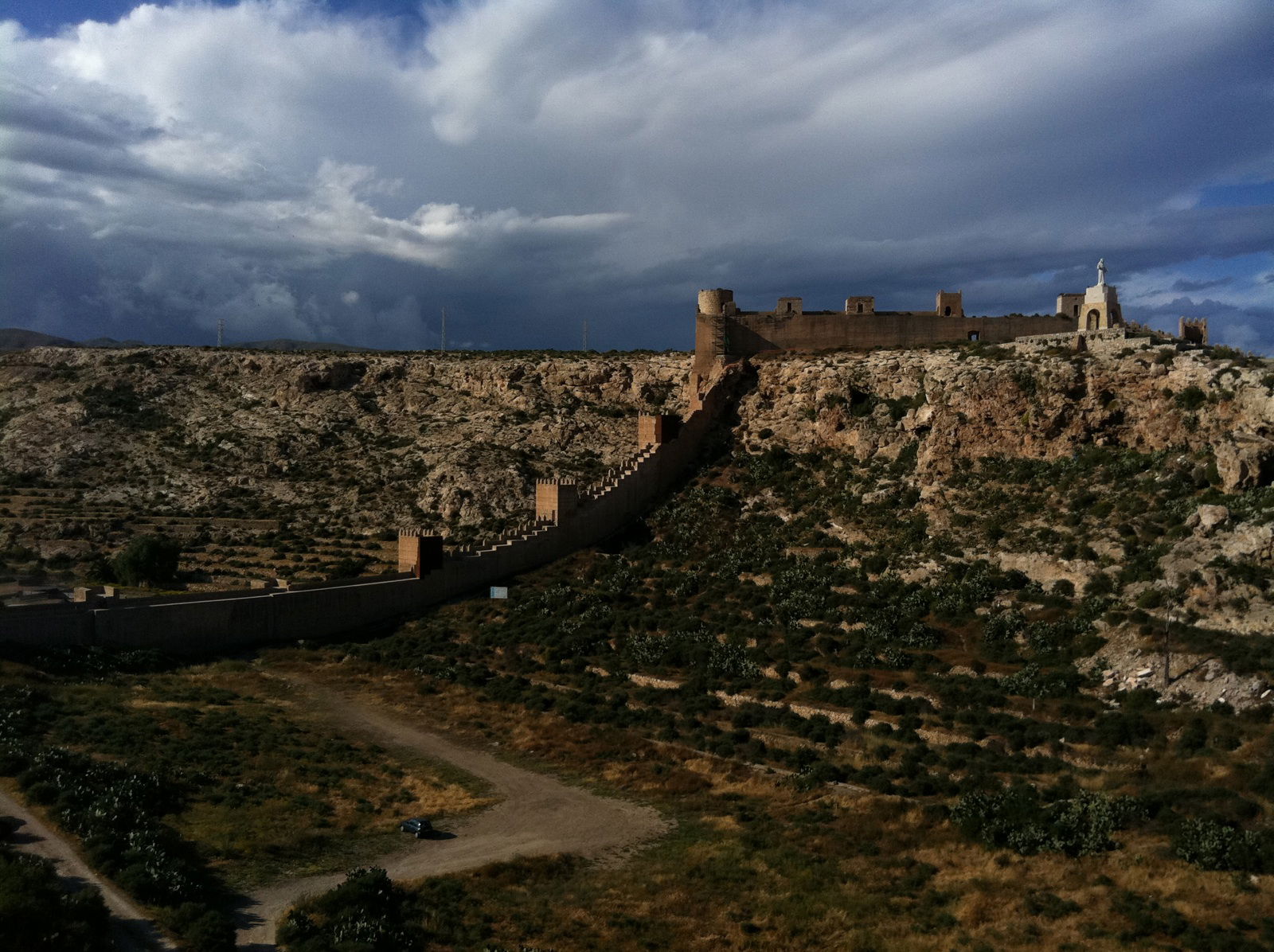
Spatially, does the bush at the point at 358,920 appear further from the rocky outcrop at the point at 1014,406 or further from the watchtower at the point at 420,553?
the rocky outcrop at the point at 1014,406

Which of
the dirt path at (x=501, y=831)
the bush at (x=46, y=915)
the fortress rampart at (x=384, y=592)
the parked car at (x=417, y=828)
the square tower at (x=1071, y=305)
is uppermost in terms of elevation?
the square tower at (x=1071, y=305)

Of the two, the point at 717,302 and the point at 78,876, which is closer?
the point at 78,876

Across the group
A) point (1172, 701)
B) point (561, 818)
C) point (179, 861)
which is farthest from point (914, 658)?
point (179, 861)

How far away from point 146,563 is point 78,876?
27.8m

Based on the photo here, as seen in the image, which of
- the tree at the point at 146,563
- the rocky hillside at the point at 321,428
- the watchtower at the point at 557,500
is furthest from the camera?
the rocky hillside at the point at 321,428

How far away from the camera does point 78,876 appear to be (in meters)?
17.7

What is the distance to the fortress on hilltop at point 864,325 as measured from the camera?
5000 centimetres

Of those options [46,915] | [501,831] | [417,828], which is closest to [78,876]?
[46,915]

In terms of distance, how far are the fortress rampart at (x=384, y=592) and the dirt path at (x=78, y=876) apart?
13063 mm

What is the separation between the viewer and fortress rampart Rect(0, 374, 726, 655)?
33281 millimetres

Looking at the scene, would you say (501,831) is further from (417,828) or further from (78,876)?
(78,876)

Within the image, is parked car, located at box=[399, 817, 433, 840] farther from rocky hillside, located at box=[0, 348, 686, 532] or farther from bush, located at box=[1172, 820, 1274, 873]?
rocky hillside, located at box=[0, 348, 686, 532]

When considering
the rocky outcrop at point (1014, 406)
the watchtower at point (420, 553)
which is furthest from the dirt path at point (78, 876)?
the rocky outcrop at point (1014, 406)

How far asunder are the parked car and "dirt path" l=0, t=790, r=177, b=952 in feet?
20.4
